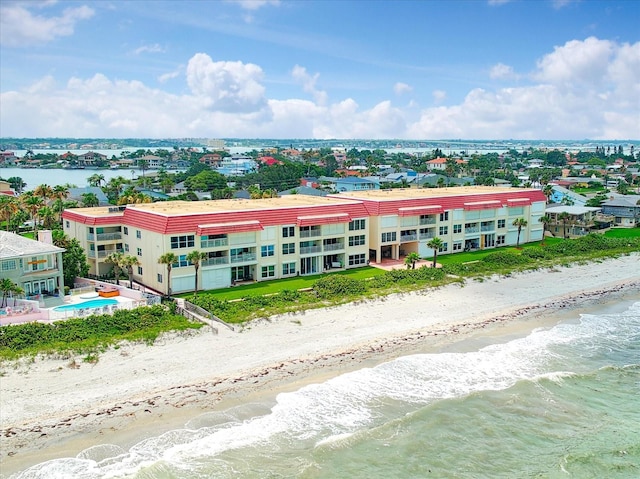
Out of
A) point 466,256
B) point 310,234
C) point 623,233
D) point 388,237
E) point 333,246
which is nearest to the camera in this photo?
point 310,234

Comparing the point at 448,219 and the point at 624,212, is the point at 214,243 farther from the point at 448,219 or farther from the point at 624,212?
the point at 624,212

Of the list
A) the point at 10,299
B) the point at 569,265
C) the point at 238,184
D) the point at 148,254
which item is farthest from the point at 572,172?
the point at 10,299

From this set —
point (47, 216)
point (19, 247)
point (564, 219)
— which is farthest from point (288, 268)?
point (564, 219)

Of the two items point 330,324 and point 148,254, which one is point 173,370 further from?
point 148,254

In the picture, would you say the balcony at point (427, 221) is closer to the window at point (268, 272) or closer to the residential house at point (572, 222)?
the window at point (268, 272)

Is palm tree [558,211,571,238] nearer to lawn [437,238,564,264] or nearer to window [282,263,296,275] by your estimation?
lawn [437,238,564,264]

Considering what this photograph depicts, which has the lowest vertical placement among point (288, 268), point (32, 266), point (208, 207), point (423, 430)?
point (423, 430)

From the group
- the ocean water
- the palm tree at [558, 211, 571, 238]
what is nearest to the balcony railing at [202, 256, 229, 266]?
the ocean water
